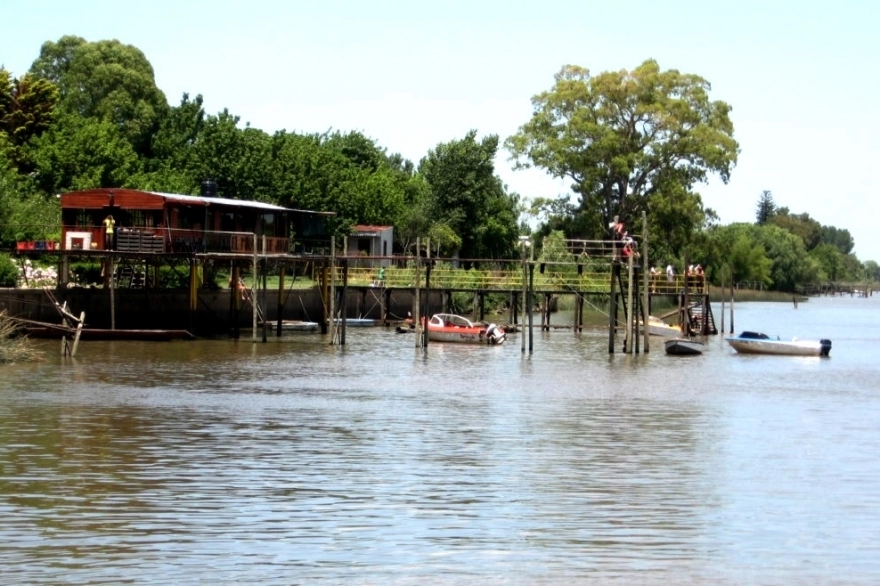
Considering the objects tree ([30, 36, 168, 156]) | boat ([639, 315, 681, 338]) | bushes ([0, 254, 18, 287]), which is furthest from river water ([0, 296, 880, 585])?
tree ([30, 36, 168, 156])

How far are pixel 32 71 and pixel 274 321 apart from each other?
48.1 m

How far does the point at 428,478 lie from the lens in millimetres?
25312

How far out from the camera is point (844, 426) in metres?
35.6

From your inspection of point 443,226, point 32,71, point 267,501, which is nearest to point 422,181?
point 443,226

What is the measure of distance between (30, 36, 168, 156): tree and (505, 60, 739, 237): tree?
91.2 feet

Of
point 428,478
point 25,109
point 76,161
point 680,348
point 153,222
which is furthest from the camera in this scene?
point 25,109

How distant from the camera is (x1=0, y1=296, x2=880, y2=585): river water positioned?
18766mm

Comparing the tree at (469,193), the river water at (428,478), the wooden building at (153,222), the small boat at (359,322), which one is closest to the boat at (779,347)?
the river water at (428,478)

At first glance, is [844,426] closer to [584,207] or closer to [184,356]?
[184,356]

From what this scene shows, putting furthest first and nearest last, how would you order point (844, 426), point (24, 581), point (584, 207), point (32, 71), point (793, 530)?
point (32, 71)
point (584, 207)
point (844, 426)
point (793, 530)
point (24, 581)

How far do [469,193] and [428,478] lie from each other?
269 ft

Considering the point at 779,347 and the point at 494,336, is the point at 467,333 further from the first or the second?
the point at 779,347

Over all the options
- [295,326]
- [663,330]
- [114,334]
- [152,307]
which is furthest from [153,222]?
[663,330]

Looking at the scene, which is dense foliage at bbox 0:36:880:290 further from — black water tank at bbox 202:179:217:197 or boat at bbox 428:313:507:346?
boat at bbox 428:313:507:346
